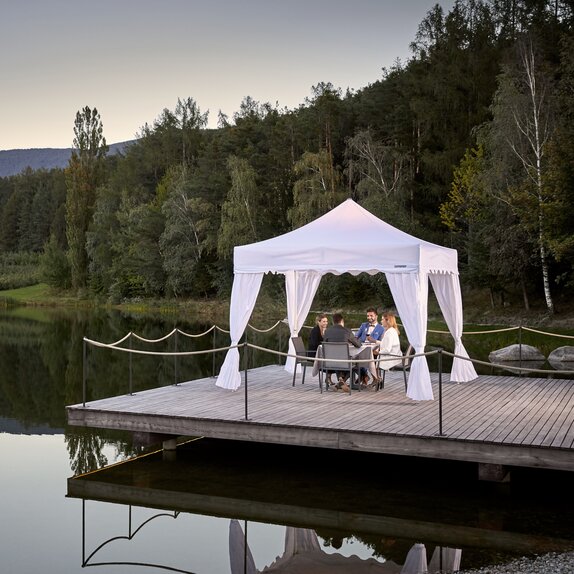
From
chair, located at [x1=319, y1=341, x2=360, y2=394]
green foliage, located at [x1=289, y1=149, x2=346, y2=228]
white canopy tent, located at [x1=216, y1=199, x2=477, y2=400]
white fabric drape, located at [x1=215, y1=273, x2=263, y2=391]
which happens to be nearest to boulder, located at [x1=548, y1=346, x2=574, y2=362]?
white canopy tent, located at [x1=216, y1=199, x2=477, y2=400]

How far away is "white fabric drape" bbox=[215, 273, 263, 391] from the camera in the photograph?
49.3ft

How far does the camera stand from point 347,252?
1453 cm

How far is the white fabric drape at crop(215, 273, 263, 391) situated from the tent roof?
0.66 ft

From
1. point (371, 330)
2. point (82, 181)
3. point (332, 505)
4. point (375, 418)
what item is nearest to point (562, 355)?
point (371, 330)

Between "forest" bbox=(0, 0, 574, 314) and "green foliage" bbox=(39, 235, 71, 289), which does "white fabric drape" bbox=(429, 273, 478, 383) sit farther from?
"green foliage" bbox=(39, 235, 71, 289)

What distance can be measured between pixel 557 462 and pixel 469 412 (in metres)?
2.66

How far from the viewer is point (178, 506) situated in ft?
35.1

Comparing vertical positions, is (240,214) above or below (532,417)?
above

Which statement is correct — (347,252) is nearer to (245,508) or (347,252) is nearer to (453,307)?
(453,307)

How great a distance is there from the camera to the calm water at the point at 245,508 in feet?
29.2

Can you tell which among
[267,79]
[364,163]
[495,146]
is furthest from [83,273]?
[495,146]

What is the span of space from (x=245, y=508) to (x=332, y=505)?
3.69 ft

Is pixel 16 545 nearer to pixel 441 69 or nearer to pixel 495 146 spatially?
pixel 495 146

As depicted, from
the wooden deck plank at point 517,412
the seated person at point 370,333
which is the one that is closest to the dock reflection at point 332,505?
the wooden deck plank at point 517,412
